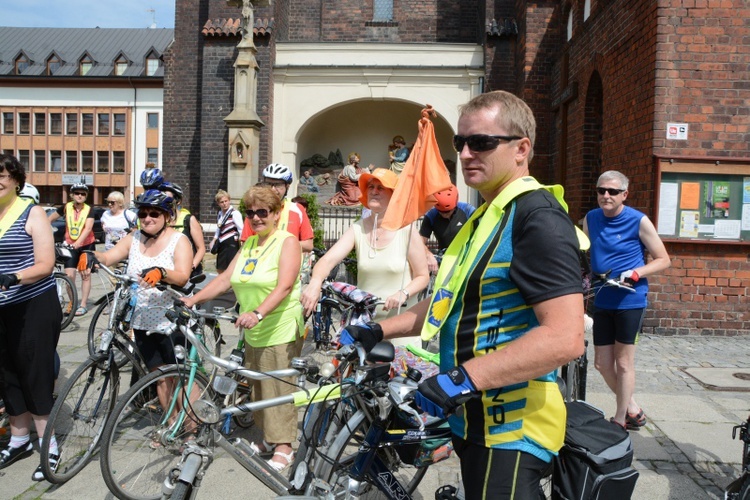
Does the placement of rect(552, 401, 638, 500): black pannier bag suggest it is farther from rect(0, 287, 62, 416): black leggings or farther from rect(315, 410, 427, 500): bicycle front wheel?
rect(0, 287, 62, 416): black leggings

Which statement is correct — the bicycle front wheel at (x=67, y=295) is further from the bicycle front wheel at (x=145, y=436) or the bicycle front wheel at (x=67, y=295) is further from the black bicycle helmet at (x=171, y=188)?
the bicycle front wheel at (x=145, y=436)

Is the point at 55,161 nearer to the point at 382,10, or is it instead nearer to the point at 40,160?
the point at 40,160

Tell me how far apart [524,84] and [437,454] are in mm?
14305

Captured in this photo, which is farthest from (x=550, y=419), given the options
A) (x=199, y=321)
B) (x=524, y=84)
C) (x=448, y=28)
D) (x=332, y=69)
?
(x=448, y=28)

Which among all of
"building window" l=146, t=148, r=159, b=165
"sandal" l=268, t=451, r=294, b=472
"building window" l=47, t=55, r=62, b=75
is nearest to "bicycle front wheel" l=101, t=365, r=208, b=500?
"sandal" l=268, t=451, r=294, b=472

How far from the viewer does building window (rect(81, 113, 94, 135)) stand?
1998 inches

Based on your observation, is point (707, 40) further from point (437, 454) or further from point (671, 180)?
point (437, 454)

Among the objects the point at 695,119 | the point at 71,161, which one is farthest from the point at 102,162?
the point at 695,119

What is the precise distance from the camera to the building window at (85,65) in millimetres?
51375

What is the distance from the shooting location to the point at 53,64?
52.2 meters

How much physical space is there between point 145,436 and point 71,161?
54.4 metres

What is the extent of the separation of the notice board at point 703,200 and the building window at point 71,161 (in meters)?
→ 51.5

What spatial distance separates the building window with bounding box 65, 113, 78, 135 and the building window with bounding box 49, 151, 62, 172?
7.30 feet

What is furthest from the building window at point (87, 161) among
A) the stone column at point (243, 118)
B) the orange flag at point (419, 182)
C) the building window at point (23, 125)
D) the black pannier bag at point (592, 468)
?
the black pannier bag at point (592, 468)
